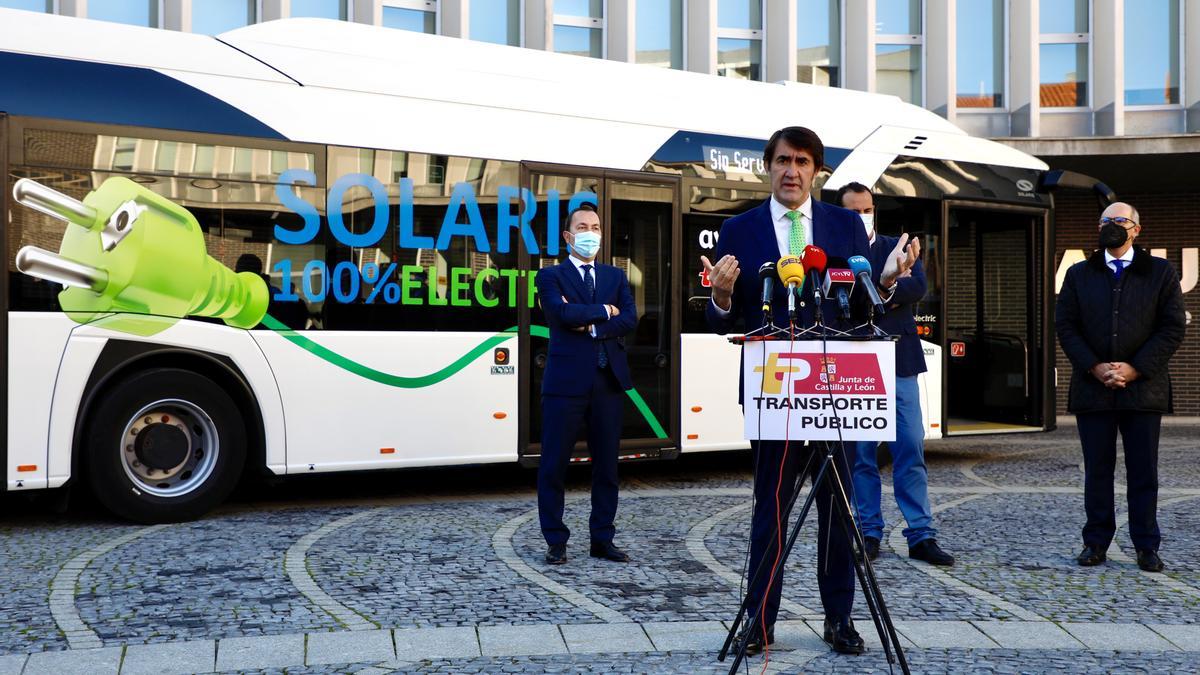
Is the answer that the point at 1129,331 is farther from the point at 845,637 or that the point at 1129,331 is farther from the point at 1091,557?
the point at 845,637

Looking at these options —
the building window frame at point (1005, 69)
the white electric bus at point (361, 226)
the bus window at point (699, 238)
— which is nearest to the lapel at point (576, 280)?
the white electric bus at point (361, 226)

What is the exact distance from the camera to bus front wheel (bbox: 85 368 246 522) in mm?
7652

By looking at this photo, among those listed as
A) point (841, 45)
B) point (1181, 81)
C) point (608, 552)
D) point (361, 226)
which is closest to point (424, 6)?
point (841, 45)

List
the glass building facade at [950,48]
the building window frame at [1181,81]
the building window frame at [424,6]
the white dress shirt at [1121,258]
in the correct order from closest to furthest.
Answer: the white dress shirt at [1121,258], the building window frame at [424,6], the glass building facade at [950,48], the building window frame at [1181,81]

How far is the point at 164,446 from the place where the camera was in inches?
314

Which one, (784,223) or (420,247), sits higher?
(420,247)

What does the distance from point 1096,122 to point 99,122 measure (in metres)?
16.0

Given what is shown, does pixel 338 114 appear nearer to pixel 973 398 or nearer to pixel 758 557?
pixel 758 557

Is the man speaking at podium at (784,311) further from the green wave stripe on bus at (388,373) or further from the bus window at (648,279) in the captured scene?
the bus window at (648,279)

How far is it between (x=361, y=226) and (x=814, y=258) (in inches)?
194

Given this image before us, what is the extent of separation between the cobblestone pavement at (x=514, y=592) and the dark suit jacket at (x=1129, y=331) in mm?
→ 913

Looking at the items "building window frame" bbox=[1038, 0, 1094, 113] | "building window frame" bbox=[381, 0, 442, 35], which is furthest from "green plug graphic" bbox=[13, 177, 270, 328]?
"building window frame" bbox=[1038, 0, 1094, 113]

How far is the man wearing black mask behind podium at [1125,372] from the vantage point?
6484mm

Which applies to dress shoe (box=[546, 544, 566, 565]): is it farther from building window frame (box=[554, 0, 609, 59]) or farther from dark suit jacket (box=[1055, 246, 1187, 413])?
building window frame (box=[554, 0, 609, 59])
